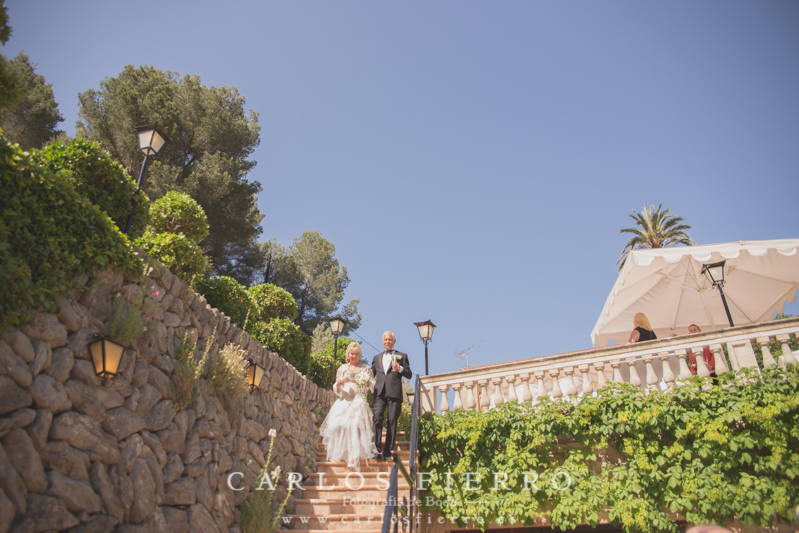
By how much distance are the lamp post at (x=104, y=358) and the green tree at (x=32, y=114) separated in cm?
1821

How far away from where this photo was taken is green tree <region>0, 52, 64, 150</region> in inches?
656

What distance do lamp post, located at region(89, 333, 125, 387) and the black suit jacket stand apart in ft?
12.4

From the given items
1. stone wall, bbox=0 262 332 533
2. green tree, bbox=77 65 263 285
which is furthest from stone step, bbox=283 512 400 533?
green tree, bbox=77 65 263 285

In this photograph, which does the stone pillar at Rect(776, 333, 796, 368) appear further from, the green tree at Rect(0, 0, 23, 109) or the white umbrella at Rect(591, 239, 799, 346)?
the green tree at Rect(0, 0, 23, 109)

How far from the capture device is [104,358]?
3477mm

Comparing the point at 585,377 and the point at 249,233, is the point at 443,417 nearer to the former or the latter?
the point at 585,377

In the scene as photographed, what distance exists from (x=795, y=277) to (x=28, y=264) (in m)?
11.5

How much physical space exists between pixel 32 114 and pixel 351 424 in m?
19.6

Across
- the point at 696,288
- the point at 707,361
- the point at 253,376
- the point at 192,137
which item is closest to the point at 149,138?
the point at 253,376

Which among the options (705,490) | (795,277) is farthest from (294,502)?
(795,277)

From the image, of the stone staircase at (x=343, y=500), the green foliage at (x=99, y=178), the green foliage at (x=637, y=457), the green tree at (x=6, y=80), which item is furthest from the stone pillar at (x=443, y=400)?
the green tree at (x=6, y=80)

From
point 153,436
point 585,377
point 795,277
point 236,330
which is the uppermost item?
point 795,277

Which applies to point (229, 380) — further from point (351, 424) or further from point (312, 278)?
point (312, 278)

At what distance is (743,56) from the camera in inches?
420
